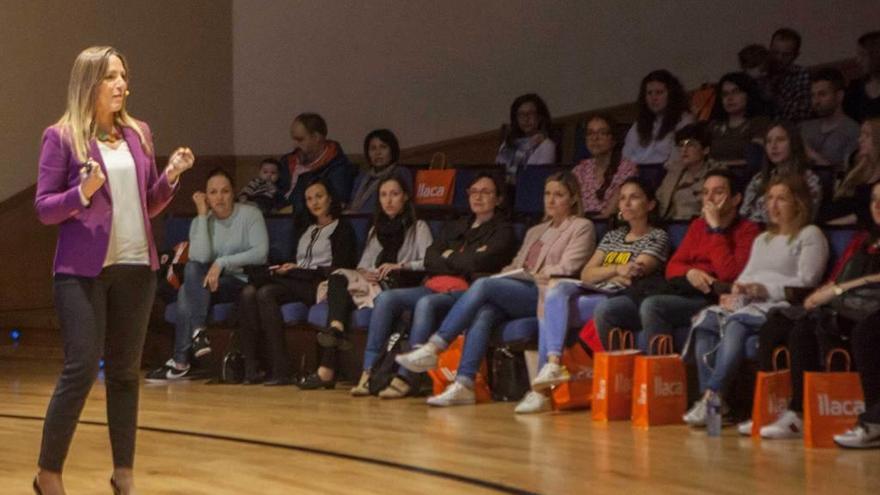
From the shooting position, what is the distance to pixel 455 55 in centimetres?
951

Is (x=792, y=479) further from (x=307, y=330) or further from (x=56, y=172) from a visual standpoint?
(x=307, y=330)

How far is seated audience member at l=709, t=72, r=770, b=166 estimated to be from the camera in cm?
706

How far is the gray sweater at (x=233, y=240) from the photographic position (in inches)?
306

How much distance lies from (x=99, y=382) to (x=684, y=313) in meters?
3.27

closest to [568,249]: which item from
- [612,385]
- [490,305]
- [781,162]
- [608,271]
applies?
[608,271]

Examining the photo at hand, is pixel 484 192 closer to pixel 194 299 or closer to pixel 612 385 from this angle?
pixel 612 385

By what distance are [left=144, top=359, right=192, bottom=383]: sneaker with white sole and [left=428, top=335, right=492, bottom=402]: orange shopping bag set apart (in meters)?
1.61

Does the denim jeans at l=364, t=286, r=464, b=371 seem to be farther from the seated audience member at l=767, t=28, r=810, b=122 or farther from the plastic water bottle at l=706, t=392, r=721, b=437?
the seated audience member at l=767, t=28, r=810, b=122

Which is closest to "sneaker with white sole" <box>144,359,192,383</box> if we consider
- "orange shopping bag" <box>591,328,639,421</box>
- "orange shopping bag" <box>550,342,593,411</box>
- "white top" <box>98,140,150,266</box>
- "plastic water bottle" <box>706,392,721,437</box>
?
"orange shopping bag" <box>550,342,593,411</box>

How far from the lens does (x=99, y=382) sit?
25.3 ft

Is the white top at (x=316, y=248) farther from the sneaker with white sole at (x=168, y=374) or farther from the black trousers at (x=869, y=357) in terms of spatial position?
the black trousers at (x=869, y=357)

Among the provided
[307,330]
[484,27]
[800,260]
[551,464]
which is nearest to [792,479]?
[551,464]

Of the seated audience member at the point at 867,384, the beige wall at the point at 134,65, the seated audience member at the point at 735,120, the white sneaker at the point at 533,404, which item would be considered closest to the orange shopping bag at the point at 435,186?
the seated audience member at the point at 735,120

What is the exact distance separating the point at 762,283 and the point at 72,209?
297cm
